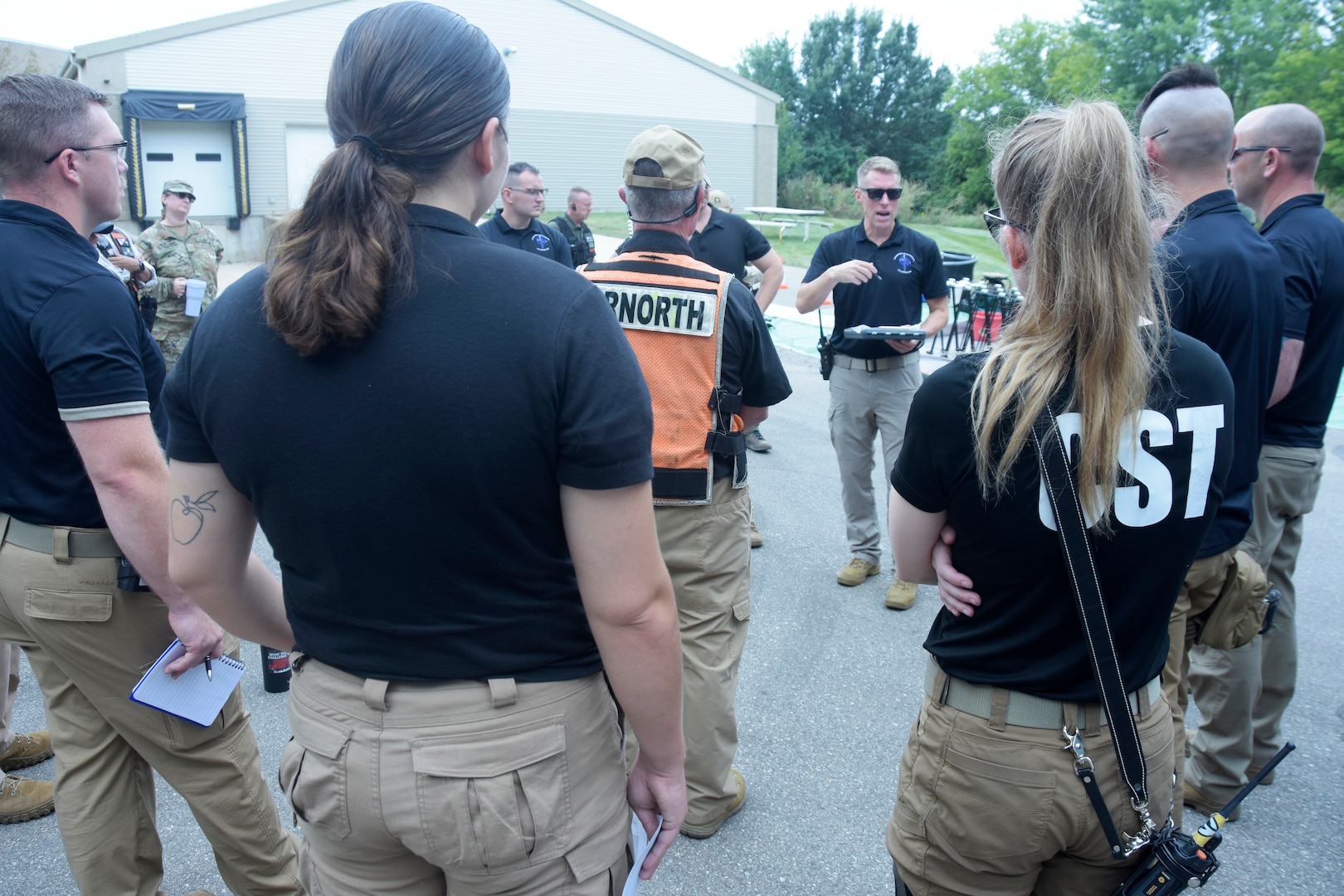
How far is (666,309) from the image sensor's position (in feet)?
9.39

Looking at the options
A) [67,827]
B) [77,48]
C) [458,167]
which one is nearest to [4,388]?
[67,827]

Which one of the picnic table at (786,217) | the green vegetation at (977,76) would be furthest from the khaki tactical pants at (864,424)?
the green vegetation at (977,76)

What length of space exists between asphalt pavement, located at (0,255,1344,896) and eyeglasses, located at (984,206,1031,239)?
6.63ft

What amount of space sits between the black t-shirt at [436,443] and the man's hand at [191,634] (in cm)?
99

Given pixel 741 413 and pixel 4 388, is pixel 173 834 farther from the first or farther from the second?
pixel 741 413

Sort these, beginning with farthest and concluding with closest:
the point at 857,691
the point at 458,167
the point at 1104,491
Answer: the point at 857,691 → the point at 1104,491 → the point at 458,167

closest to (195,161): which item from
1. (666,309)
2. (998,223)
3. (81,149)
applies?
(81,149)

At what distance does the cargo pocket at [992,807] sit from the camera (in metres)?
1.58

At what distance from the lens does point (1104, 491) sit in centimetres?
148

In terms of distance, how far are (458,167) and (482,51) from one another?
0.18 meters

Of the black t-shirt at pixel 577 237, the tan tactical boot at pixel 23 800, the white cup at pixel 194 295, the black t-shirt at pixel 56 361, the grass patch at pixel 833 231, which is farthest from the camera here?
the grass patch at pixel 833 231

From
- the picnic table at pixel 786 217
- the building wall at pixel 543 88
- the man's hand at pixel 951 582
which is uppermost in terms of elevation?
the building wall at pixel 543 88

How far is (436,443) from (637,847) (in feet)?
2.63

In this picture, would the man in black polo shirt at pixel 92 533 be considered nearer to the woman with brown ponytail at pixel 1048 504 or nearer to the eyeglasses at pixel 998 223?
the woman with brown ponytail at pixel 1048 504
